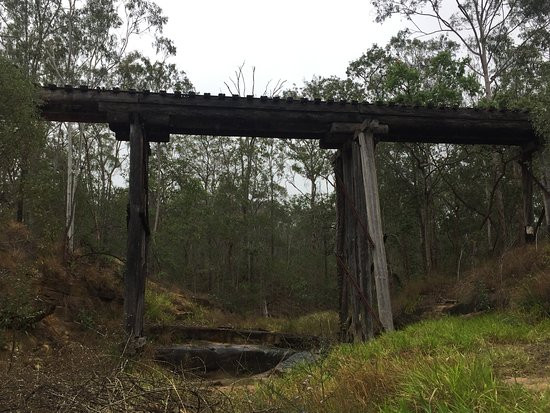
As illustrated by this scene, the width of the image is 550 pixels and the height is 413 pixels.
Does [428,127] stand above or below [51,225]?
above

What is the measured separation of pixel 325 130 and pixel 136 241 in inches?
167

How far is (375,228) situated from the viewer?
A: 8844 mm

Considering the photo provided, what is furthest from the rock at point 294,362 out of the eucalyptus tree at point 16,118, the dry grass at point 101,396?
the eucalyptus tree at point 16,118

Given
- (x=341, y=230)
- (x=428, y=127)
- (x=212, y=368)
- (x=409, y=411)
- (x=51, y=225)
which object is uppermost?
(x=428, y=127)

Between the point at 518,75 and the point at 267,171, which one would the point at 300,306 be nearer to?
the point at 267,171

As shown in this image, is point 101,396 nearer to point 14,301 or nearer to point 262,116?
point 14,301

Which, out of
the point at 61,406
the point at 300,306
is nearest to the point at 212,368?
the point at 61,406

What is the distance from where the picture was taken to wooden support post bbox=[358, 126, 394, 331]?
8.46 meters

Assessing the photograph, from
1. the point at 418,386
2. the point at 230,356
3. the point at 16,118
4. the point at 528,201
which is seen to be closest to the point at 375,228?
the point at 528,201

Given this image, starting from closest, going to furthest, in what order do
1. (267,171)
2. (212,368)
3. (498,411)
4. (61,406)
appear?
(498,411) → (61,406) → (212,368) → (267,171)

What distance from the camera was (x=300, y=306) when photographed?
91.1 feet

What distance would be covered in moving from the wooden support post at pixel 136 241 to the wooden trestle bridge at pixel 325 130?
2 centimetres

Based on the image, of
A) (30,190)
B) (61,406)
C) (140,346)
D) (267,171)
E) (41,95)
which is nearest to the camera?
(61,406)

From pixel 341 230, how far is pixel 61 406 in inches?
303
